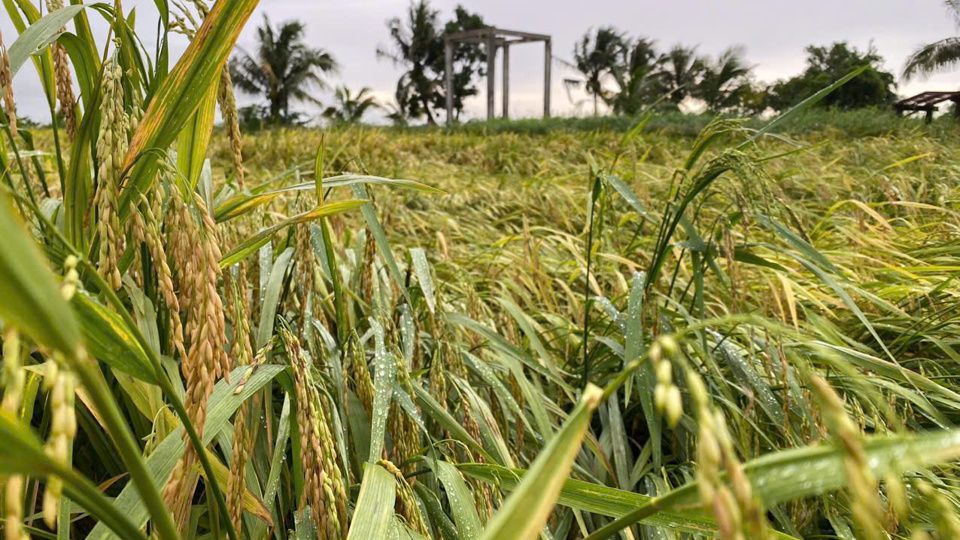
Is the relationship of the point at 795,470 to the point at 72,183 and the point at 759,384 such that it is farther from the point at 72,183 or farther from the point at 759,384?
the point at 759,384

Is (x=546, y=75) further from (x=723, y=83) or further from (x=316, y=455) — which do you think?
(x=316, y=455)

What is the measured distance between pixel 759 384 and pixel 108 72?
0.99m

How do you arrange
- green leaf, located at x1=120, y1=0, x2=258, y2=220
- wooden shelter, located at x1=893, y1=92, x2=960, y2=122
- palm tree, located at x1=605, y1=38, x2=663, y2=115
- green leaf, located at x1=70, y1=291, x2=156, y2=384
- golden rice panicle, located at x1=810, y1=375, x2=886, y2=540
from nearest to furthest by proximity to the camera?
golden rice panicle, located at x1=810, y1=375, x2=886, y2=540, green leaf, located at x1=70, y1=291, x2=156, y2=384, green leaf, located at x1=120, y1=0, x2=258, y2=220, wooden shelter, located at x1=893, y1=92, x2=960, y2=122, palm tree, located at x1=605, y1=38, x2=663, y2=115

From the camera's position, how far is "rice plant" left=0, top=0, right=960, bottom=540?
26 centimetres

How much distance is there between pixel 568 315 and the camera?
1.68 meters

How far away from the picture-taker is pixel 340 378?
885 mm

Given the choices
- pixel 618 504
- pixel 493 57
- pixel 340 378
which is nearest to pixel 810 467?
pixel 618 504

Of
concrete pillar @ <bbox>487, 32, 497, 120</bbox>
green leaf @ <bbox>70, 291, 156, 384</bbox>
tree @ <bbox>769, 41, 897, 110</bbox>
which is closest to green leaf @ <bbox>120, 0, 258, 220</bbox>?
green leaf @ <bbox>70, 291, 156, 384</bbox>

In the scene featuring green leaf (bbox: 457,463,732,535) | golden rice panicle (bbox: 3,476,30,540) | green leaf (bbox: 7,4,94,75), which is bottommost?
green leaf (bbox: 457,463,732,535)

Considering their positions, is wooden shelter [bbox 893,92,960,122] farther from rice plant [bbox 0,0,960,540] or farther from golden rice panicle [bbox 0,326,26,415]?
golden rice panicle [bbox 0,326,26,415]

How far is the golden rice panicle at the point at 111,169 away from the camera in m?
0.48

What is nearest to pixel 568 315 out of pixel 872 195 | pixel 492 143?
pixel 872 195

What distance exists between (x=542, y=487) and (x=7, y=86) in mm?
719

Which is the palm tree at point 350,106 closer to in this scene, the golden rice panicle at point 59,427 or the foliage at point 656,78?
the foliage at point 656,78
